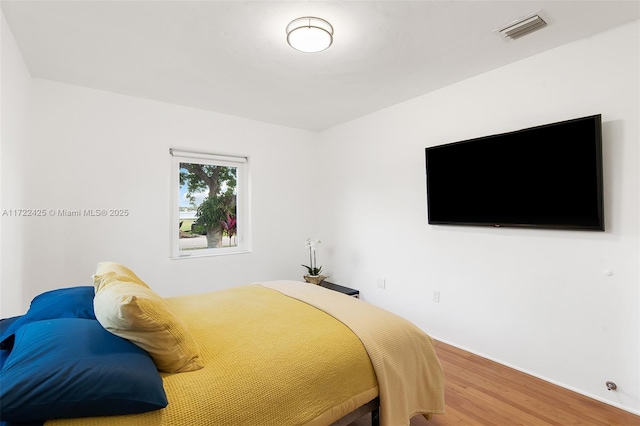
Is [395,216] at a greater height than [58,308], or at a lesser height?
greater

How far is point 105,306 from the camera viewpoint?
1213 millimetres

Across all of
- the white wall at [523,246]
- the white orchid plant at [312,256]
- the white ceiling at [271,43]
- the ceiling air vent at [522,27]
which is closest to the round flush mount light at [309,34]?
the white ceiling at [271,43]

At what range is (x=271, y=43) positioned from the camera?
219 centimetres

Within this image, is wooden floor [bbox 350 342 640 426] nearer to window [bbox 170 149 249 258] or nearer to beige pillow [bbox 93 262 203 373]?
beige pillow [bbox 93 262 203 373]

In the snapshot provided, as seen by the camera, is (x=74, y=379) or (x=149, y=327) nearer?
(x=74, y=379)

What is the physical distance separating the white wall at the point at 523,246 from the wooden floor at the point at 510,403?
0.14m

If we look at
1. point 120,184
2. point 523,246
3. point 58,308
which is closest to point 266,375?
point 58,308

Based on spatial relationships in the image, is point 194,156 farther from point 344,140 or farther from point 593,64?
point 593,64

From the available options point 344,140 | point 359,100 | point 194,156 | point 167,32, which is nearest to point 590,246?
point 359,100

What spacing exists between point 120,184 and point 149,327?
95.8 inches

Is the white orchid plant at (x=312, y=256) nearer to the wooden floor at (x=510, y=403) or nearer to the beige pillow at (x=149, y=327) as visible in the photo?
the wooden floor at (x=510, y=403)

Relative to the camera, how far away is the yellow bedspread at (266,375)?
110cm

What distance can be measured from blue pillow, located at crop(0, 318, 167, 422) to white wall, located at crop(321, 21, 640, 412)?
266cm

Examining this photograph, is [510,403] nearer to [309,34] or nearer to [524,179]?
[524,179]
